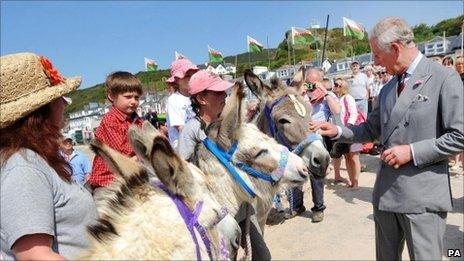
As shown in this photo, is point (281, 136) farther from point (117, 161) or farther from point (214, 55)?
point (214, 55)

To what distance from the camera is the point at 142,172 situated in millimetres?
1701

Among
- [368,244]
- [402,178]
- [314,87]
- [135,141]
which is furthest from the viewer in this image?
[314,87]

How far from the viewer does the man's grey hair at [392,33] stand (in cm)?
267

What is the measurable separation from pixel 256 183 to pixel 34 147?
138 cm

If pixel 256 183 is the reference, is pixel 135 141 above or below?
above

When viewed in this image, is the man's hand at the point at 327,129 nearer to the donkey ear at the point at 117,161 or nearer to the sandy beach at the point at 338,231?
the donkey ear at the point at 117,161

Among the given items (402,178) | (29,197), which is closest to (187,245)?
(29,197)

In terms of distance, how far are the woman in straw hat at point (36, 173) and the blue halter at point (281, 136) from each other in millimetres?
2494

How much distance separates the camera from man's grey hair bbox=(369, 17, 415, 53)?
2.67 m

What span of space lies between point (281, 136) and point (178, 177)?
268 centimetres

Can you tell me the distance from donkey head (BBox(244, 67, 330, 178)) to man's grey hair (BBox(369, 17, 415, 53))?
1.34 metres

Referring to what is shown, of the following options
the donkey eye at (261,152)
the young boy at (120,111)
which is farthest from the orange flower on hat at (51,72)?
the young boy at (120,111)

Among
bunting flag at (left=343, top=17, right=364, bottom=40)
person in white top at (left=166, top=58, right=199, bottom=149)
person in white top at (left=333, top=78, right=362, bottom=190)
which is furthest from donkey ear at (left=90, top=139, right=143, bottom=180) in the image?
bunting flag at (left=343, top=17, right=364, bottom=40)

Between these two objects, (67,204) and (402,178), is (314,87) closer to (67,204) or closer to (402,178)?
(402,178)
